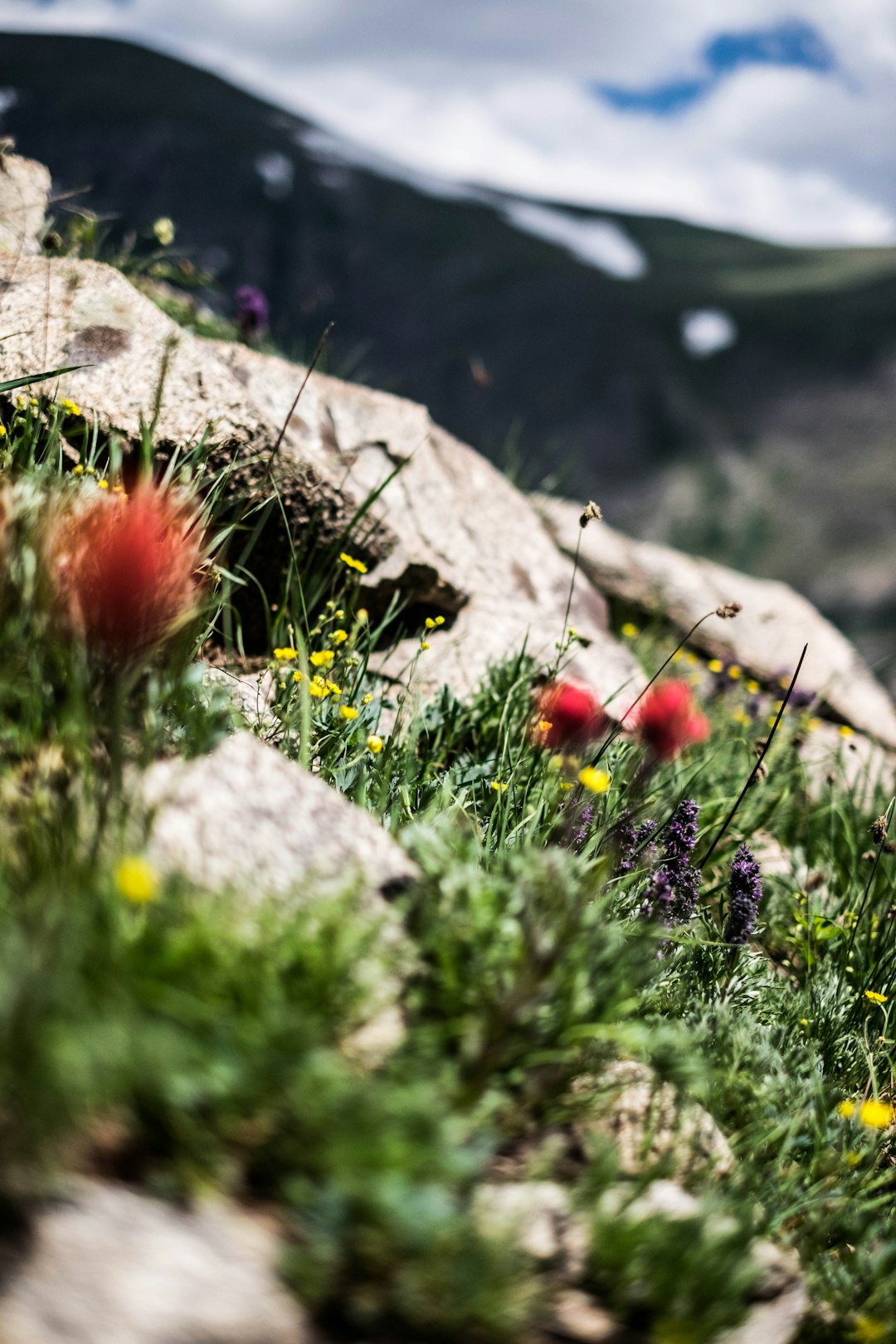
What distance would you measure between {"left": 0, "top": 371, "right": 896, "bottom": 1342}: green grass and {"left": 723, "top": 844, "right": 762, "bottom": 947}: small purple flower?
0.32 feet

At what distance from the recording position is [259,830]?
1753 millimetres

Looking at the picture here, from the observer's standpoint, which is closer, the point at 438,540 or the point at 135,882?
the point at 135,882

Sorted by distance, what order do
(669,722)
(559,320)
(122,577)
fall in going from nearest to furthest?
1. (122,577)
2. (669,722)
3. (559,320)

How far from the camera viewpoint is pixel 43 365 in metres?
2.90

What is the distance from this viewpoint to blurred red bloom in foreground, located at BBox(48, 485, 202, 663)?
63.0 inches

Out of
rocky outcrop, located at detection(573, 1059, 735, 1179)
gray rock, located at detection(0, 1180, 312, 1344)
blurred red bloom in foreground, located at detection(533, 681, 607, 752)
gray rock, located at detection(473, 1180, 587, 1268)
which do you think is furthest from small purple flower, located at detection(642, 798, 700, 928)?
gray rock, located at detection(0, 1180, 312, 1344)

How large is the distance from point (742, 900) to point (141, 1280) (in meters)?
1.84

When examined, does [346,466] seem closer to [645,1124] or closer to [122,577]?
[122,577]

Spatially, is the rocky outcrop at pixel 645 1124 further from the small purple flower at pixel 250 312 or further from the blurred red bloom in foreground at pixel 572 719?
the small purple flower at pixel 250 312

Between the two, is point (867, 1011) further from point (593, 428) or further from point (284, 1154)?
point (593, 428)

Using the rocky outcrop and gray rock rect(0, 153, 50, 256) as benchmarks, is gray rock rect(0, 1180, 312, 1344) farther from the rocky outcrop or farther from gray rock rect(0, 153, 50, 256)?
gray rock rect(0, 153, 50, 256)

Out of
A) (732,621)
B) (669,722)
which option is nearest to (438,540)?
(669,722)

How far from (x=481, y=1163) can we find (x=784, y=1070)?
48.5 inches

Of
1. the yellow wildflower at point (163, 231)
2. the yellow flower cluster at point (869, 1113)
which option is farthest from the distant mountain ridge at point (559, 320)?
the yellow flower cluster at point (869, 1113)
